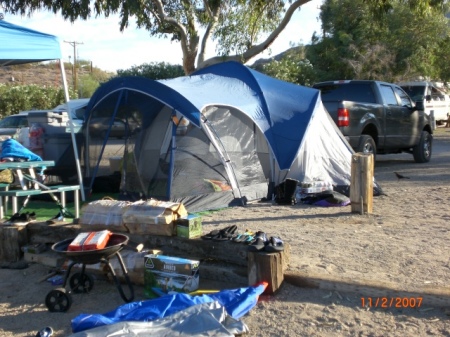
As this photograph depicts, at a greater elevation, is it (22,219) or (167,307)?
(22,219)

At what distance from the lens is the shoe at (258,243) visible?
5188 millimetres

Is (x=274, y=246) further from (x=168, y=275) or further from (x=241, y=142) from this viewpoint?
(x=241, y=142)

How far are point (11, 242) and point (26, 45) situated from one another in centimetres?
297

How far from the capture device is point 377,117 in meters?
12.4

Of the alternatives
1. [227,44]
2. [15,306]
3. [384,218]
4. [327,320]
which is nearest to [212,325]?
[327,320]

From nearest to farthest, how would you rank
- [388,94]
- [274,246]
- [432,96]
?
1. [274,246]
2. [388,94]
3. [432,96]

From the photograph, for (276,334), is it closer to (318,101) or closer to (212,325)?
(212,325)

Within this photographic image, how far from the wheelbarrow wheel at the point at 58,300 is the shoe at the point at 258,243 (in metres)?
1.58

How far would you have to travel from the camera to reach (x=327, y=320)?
4.62 meters

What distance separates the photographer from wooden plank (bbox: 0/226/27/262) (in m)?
6.43

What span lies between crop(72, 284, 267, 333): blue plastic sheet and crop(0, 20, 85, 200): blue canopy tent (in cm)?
456

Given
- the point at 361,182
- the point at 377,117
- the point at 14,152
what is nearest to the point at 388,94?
the point at 377,117

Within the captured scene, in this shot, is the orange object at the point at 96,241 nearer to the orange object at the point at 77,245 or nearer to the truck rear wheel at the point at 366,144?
the orange object at the point at 77,245

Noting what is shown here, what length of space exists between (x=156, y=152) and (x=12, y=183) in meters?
2.13
